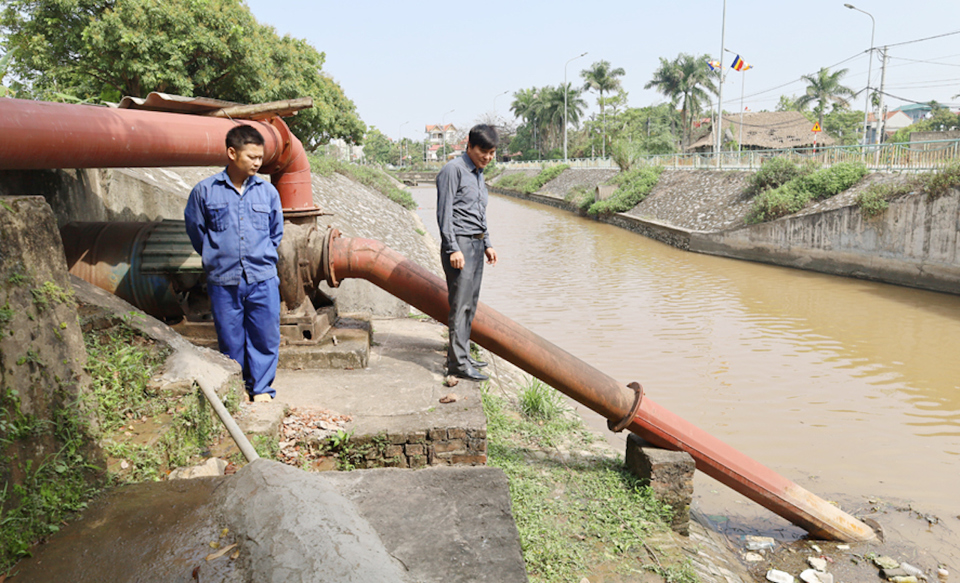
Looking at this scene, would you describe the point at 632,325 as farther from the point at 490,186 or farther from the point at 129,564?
the point at 490,186

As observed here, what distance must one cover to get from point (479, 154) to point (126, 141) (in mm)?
2104

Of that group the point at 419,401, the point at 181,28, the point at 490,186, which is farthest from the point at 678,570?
the point at 490,186

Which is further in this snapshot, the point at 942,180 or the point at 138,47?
the point at 138,47

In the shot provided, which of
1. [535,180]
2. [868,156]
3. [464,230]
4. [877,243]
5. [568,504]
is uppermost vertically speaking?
[868,156]

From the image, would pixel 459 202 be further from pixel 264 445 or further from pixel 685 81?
pixel 685 81

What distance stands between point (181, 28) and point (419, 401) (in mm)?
13084

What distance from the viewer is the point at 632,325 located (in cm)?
1011

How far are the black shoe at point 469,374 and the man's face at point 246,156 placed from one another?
1.91 meters

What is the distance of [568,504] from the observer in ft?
12.1

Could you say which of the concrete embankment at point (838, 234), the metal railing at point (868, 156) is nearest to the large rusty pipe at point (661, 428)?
the concrete embankment at point (838, 234)

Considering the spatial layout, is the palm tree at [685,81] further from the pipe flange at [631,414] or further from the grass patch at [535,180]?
the pipe flange at [631,414]

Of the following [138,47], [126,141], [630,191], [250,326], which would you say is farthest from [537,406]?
[630,191]

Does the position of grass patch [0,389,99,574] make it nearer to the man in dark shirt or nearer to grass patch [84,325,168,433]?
grass patch [84,325,168,433]

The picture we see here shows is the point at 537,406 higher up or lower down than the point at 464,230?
lower down
